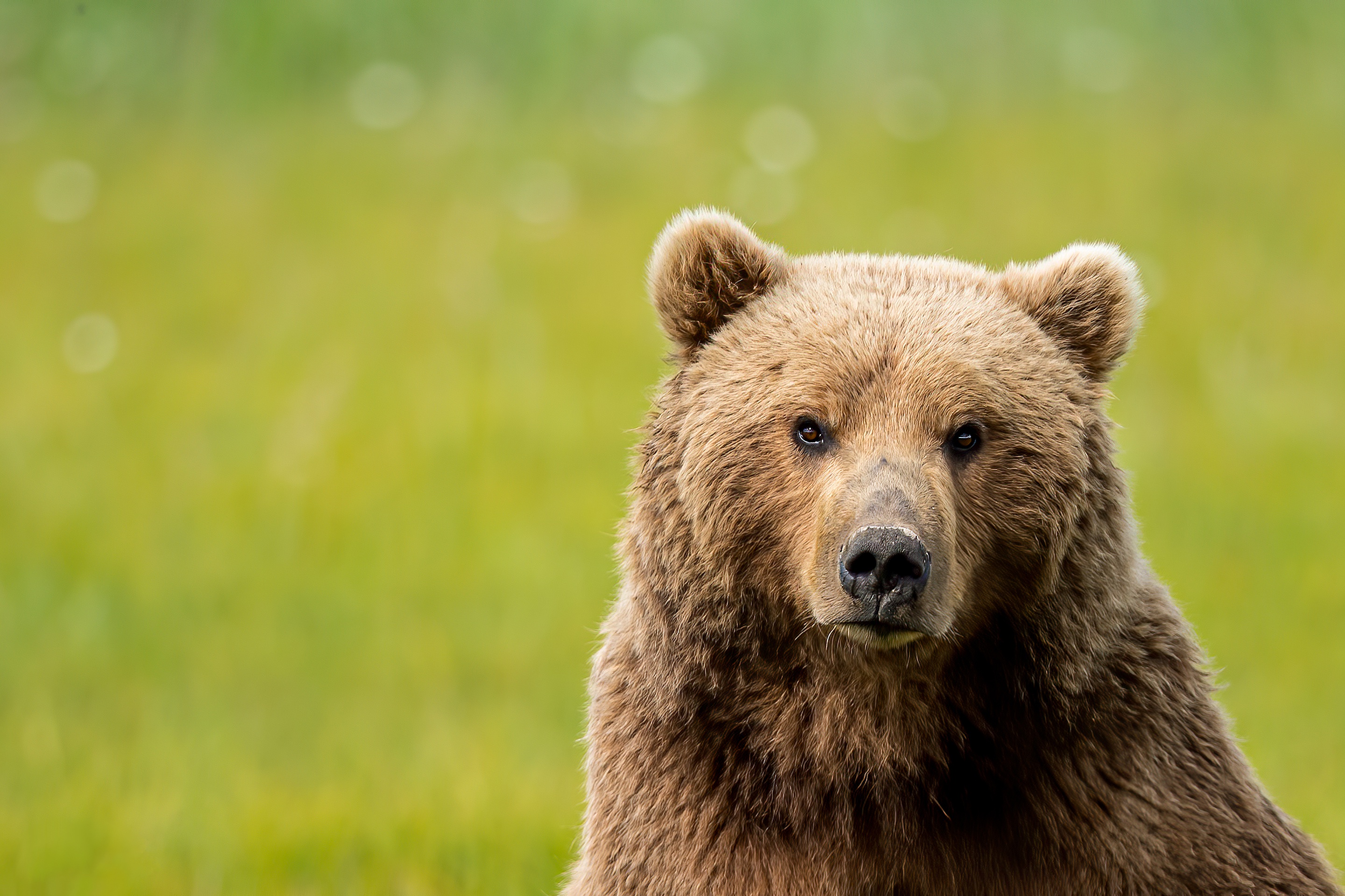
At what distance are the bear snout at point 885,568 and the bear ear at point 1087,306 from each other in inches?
37.2

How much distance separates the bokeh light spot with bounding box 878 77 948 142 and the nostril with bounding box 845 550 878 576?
374 inches

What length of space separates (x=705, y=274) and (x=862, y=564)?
1066 mm

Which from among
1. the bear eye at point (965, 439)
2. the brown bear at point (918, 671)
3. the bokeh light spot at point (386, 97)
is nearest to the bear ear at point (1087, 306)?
the brown bear at point (918, 671)

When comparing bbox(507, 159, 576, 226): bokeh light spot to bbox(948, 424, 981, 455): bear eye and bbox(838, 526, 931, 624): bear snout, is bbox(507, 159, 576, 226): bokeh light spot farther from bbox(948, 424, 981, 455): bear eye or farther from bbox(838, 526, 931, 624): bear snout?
bbox(838, 526, 931, 624): bear snout

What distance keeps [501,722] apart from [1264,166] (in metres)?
7.70

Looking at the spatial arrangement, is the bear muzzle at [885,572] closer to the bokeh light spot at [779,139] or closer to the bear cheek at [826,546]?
the bear cheek at [826,546]

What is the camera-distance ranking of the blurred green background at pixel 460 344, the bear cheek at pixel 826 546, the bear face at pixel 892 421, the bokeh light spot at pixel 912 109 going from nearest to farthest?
the bear cheek at pixel 826 546 < the bear face at pixel 892 421 < the blurred green background at pixel 460 344 < the bokeh light spot at pixel 912 109

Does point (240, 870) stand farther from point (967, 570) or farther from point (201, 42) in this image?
point (201, 42)

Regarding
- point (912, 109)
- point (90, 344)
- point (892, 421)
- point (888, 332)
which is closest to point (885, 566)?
point (892, 421)

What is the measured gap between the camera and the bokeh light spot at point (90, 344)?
11.1m

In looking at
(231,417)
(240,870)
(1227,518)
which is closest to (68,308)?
(231,417)

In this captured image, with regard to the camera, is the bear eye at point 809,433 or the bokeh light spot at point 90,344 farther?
the bokeh light spot at point 90,344

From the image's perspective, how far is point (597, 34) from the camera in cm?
1333

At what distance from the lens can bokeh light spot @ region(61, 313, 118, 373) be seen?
1108cm
